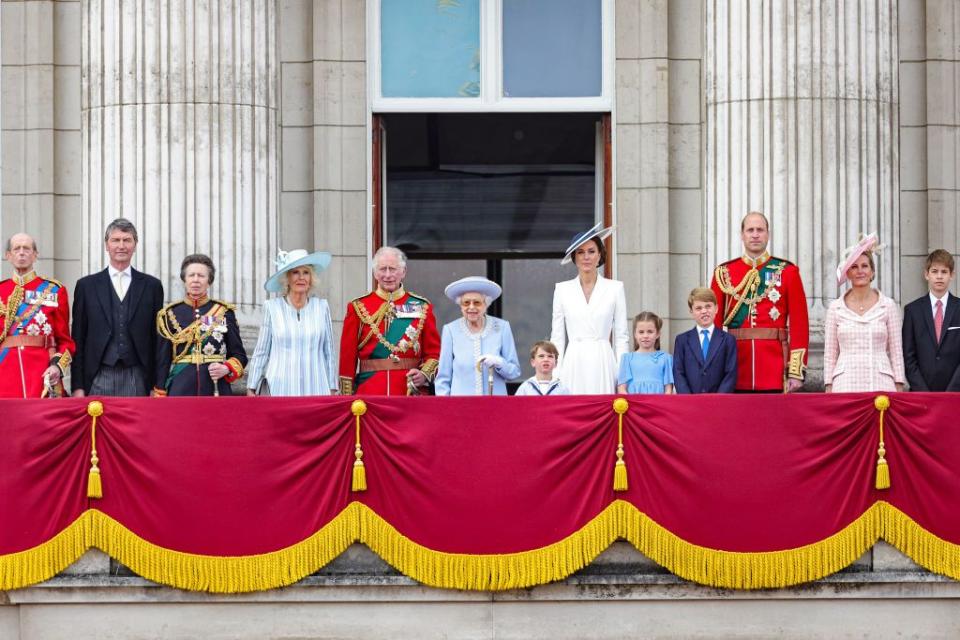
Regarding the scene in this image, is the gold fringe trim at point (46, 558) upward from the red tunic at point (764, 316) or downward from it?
downward

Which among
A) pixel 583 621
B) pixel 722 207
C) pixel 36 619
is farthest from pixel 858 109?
pixel 36 619

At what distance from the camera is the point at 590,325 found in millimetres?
13297

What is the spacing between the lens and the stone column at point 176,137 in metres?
14.8

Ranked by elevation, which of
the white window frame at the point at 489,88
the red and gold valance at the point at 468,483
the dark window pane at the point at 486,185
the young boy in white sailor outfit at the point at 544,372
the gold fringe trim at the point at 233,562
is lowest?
the gold fringe trim at the point at 233,562

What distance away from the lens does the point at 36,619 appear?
11.7m

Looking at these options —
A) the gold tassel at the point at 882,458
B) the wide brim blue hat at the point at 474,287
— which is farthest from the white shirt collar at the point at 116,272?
the gold tassel at the point at 882,458

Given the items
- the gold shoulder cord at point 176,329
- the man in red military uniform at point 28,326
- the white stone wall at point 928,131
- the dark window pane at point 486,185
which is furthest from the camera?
the dark window pane at point 486,185

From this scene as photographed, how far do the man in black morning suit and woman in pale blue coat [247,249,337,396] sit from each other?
0.75 metres

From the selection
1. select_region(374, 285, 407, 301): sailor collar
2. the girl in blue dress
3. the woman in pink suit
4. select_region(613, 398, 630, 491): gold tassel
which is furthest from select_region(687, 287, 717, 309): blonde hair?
select_region(374, 285, 407, 301): sailor collar

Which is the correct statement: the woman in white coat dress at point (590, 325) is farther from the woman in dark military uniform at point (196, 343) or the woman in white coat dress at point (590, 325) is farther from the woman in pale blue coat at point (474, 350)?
the woman in dark military uniform at point (196, 343)

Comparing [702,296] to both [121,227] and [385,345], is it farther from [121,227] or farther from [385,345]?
[121,227]

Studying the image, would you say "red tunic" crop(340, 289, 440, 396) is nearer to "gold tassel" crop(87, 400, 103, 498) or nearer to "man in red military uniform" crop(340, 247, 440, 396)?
"man in red military uniform" crop(340, 247, 440, 396)

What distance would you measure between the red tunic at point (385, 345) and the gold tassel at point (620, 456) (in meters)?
1.95

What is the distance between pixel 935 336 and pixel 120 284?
5545 mm
